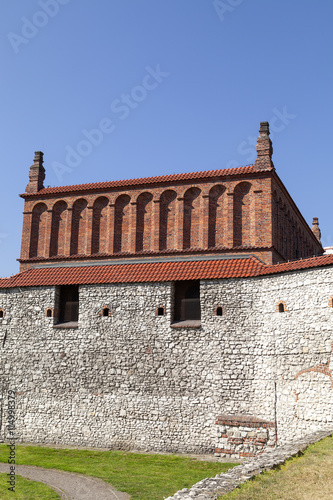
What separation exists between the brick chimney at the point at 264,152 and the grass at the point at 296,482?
41.3 feet

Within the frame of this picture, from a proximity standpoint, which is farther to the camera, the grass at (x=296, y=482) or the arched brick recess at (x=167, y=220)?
the arched brick recess at (x=167, y=220)

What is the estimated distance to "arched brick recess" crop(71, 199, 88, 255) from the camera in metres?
23.3

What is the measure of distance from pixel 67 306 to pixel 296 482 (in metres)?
13.9

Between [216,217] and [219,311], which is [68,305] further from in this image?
A: [216,217]

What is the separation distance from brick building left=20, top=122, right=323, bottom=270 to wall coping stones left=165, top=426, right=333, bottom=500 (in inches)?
375

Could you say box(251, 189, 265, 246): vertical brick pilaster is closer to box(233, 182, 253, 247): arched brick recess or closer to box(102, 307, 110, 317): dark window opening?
box(233, 182, 253, 247): arched brick recess

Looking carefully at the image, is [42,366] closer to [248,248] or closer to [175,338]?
[175,338]

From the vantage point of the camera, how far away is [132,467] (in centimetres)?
1650

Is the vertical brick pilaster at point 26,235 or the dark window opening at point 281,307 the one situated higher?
the vertical brick pilaster at point 26,235

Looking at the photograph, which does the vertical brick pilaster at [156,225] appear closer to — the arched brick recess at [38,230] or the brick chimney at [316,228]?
the arched brick recess at [38,230]

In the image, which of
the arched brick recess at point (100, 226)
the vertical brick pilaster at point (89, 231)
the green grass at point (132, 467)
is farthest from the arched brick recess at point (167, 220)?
the green grass at point (132, 467)

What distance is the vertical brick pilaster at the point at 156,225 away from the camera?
22016mm

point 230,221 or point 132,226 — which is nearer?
point 230,221

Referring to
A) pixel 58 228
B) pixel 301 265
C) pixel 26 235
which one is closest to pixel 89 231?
pixel 58 228
